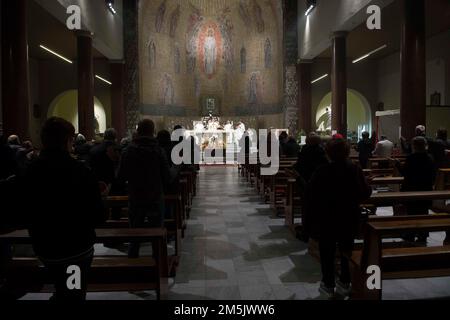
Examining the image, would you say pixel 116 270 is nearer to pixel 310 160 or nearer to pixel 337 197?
pixel 337 197

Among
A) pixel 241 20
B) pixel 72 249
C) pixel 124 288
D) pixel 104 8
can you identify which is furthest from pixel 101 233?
pixel 241 20

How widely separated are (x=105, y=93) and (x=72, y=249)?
22769 millimetres

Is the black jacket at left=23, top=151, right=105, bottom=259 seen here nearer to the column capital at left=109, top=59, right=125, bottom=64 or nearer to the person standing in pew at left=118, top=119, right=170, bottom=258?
the person standing in pew at left=118, top=119, right=170, bottom=258

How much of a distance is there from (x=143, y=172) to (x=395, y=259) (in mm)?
2660

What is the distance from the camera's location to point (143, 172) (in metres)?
4.78

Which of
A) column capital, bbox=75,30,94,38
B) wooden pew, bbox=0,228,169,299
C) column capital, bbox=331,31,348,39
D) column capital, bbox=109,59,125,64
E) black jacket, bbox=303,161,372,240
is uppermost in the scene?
column capital, bbox=109,59,125,64

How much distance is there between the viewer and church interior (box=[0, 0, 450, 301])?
3.73 meters

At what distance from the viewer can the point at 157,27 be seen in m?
24.5

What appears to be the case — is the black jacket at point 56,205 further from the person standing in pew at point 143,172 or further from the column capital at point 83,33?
the column capital at point 83,33

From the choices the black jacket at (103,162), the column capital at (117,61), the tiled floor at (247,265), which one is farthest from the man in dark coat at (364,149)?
the column capital at (117,61)

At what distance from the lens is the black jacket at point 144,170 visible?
15.7ft

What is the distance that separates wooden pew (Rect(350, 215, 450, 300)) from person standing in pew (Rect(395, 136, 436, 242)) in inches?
78.0

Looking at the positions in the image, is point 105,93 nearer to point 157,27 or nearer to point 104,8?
point 157,27

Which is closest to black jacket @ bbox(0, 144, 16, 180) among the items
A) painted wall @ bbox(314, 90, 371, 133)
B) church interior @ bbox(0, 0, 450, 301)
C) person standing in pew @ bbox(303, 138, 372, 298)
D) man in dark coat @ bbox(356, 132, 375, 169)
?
church interior @ bbox(0, 0, 450, 301)
